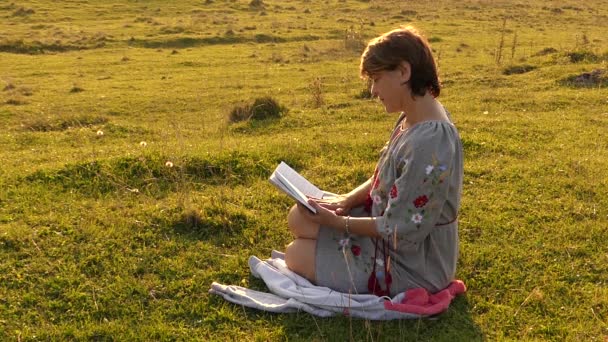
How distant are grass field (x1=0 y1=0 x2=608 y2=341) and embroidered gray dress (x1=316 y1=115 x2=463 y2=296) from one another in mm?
310

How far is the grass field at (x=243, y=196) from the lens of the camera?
4.27 m

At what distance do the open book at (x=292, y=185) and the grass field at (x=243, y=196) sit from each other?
2.63 feet

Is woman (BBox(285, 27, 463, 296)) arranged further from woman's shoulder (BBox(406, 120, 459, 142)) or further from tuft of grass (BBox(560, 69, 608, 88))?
tuft of grass (BBox(560, 69, 608, 88))

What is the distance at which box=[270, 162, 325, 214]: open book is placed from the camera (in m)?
4.14

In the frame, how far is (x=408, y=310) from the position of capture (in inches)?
160

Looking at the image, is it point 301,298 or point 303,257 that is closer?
point 301,298

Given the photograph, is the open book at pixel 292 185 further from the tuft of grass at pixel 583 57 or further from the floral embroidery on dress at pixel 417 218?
the tuft of grass at pixel 583 57

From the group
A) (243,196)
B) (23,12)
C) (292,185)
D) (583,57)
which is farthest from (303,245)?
(23,12)

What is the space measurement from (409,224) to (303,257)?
94 centimetres

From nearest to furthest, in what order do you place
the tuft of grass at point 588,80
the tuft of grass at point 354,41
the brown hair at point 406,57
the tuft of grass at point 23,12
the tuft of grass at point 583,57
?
the brown hair at point 406,57
the tuft of grass at point 588,80
the tuft of grass at point 583,57
the tuft of grass at point 354,41
the tuft of grass at point 23,12

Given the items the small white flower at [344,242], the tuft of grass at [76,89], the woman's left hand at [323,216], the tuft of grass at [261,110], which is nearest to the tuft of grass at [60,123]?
the tuft of grass at [261,110]

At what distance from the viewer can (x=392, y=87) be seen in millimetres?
3857

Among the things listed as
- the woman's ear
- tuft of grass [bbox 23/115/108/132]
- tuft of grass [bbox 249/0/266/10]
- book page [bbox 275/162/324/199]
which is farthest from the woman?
tuft of grass [bbox 249/0/266/10]

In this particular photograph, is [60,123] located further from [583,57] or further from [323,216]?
[583,57]
